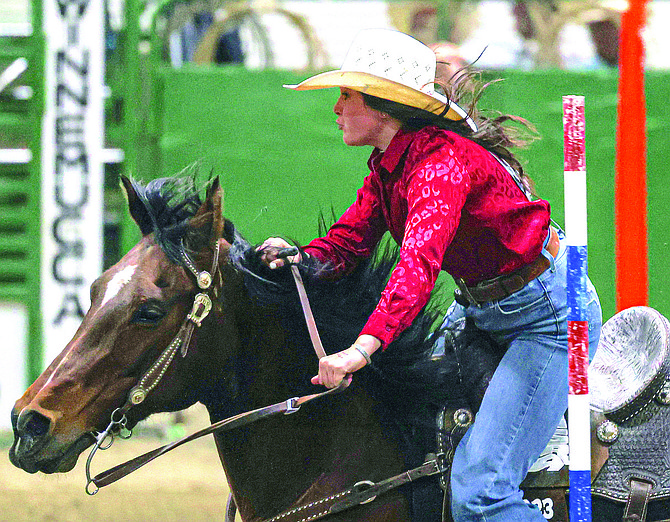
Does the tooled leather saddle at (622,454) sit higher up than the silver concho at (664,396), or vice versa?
the silver concho at (664,396)

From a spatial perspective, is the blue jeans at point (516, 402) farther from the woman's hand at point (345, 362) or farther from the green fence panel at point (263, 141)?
the green fence panel at point (263, 141)

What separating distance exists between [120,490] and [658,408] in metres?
3.52

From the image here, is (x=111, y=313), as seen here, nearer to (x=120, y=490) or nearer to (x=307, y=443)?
(x=307, y=443)

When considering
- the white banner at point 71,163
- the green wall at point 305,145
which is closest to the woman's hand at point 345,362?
the green wall at point 305,145

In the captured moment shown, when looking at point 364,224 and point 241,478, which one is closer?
point 241,478

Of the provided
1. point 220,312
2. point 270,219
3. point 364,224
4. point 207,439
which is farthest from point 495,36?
point 220,312

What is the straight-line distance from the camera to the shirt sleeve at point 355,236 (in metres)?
2.69

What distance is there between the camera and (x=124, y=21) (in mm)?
6297

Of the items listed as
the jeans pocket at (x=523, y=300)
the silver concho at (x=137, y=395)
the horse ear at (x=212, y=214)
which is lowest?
the silver concho at (x=137, y=395)

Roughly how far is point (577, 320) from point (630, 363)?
1.66ft

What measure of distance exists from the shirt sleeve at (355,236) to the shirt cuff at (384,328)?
0.51m

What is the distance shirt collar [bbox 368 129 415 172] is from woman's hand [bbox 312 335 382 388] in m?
0.51

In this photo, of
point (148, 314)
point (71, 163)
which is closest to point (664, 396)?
point (148, 314)

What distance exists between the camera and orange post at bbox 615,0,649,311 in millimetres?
5223
